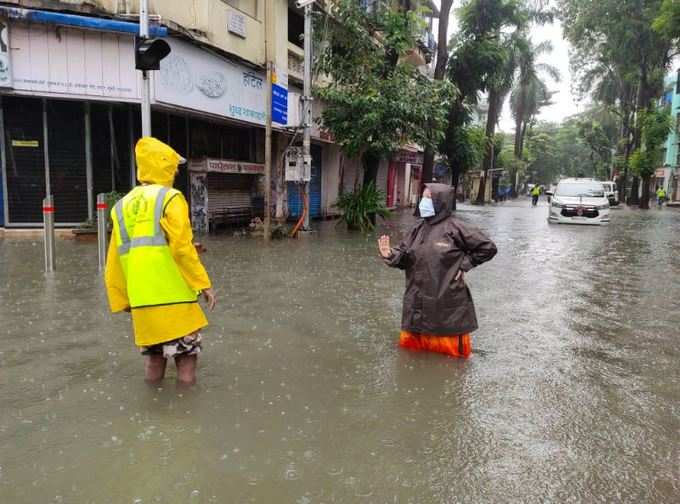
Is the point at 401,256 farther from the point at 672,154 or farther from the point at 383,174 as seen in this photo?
the point at 672,154

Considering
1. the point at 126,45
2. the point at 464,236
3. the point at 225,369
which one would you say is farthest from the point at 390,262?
the point at 126,45

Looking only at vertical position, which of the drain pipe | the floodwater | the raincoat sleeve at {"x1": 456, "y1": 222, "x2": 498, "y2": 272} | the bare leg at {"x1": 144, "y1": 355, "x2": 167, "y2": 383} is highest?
the drain pipe

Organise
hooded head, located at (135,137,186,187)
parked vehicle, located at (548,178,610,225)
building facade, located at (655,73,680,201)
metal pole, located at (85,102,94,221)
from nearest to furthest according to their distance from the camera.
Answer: hooded head, located at (135,137,186,187), metal pole, located at (85,102,94,221), parked vehicle, located at (548,178,610,225), building facade, located at (655,73,680,201)

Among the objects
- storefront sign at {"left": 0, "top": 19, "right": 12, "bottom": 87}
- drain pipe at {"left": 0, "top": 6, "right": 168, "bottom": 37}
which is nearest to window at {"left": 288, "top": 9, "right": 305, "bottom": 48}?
drain pipe at {"left": 0, "top": 6, "right": 168, "bottom": 37}

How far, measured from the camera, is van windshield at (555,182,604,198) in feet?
68.1

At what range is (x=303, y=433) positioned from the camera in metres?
3.51

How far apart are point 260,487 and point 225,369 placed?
72.0 inches

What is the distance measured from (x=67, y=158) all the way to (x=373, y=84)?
733 centimetres

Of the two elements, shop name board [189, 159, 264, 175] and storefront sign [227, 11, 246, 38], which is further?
storefront sign [227, 11, 246, 38]

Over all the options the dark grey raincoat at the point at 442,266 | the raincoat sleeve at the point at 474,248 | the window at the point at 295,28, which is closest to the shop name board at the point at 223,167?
the window at the point at 295,28

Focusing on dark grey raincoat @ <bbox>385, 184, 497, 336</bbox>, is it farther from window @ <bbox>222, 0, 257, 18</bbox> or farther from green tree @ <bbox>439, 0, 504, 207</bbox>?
A: green tree @ <bbox>439, 0, 504, 207</bbox>

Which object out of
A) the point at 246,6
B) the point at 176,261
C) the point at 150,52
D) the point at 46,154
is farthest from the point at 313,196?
the point at 176,261

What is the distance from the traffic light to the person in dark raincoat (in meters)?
4.54

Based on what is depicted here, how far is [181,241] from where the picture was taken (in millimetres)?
3652
